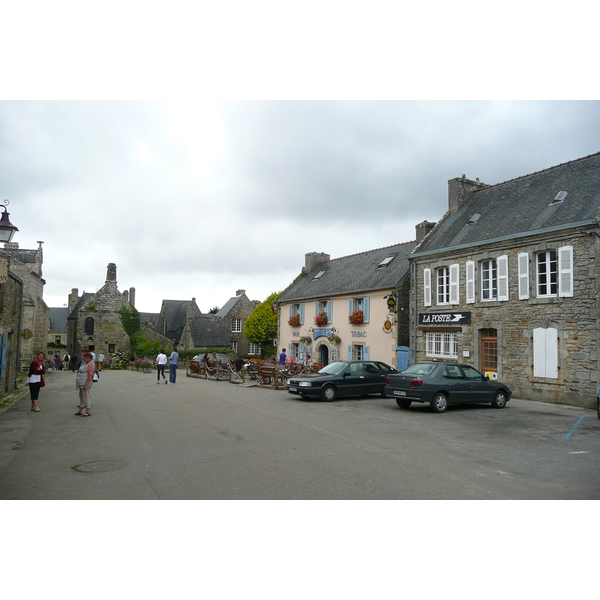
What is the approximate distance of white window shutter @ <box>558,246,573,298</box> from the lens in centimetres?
1602

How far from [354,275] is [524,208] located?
468 inches

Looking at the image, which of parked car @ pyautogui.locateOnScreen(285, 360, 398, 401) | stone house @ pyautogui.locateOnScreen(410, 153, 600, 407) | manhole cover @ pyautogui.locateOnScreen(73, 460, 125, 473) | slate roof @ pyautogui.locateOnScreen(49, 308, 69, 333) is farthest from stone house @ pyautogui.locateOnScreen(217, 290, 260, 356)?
manhole cover @ pyautogui.locateOnScreen(73, 460, 125, 473)

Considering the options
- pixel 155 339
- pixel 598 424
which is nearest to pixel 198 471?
pixel 598 424

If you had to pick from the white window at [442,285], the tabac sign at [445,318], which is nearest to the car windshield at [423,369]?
the tabac sign at [445,318]

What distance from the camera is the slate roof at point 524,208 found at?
54.9ft

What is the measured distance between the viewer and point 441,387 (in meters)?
13.5

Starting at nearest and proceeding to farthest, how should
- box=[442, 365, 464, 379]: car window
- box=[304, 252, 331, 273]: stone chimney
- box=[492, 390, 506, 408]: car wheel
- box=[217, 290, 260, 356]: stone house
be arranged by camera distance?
box=[442, 365, 464, 379]: car window < box=[492, 390, 506, 408]: car wheel < box=[304, 252, 331, 273]: stone chimney < box=[217, 290, 260, 356]: stone house

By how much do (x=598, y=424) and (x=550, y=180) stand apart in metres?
11.0

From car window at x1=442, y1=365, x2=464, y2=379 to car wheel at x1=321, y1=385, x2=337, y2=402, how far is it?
4.12 metres

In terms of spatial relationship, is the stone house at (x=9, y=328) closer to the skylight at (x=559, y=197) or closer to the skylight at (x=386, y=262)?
the skylight at (x=386, y=262)

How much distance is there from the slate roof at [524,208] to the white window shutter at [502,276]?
2.62 feet

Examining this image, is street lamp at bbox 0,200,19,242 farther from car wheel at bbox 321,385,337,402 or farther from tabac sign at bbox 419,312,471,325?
tabac sign at bbox 419,312,471,325

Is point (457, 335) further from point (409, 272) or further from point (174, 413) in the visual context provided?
point (174, 413)

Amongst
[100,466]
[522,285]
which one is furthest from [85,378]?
[522,285]
